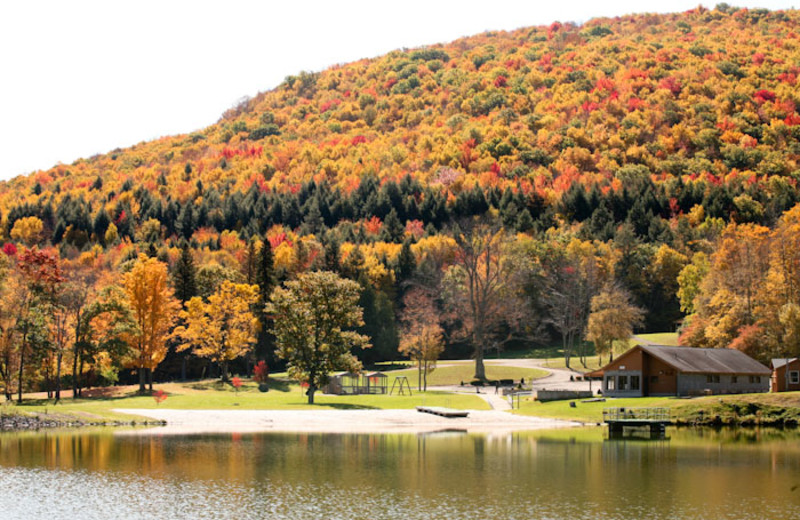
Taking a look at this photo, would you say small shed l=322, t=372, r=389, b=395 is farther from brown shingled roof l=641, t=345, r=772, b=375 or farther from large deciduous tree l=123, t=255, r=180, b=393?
brown shingled roof l=641, t=345, r=772, b=375

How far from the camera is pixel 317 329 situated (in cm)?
7850

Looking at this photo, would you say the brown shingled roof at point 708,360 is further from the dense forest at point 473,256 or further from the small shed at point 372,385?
the small shed at point 372,385

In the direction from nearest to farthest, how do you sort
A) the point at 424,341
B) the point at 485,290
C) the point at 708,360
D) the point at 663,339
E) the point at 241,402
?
the point at 708,360 → the point at 241,402 → the point at 424,341 → the point at 485,290 → the point at 663,339

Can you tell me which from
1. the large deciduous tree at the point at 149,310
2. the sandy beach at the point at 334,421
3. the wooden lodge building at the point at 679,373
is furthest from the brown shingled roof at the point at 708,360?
the large deciduous tree at the point at 149,310

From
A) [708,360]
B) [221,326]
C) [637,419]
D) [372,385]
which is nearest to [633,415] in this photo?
[637,419]

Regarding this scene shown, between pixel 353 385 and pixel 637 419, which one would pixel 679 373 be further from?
pixel 353 385

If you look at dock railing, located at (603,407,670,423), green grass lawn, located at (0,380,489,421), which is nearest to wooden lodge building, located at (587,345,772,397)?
dock railing, located at (603,407,670,423)

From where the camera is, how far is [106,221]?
18850cm

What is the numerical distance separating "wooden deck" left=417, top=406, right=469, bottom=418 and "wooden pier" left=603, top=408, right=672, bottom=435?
11.1 meters

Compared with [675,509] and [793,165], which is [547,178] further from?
[675,509]

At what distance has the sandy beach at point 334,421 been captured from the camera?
200 feet

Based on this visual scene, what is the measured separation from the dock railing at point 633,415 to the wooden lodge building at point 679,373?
9.67 m

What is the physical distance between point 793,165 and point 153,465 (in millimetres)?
180472

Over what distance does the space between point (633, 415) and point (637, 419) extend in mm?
683
